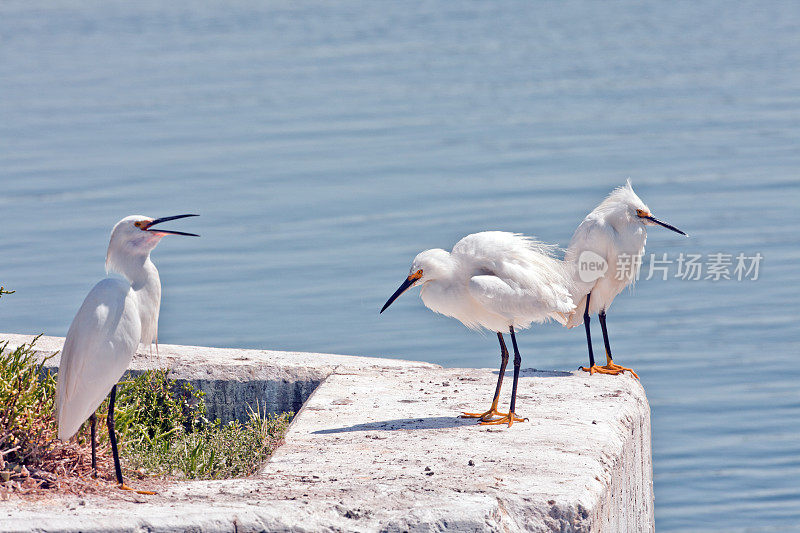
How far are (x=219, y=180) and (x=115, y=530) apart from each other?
39.5 ft

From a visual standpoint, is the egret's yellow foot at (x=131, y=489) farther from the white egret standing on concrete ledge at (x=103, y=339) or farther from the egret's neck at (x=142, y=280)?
the egret's neck at (x=142, y=280)

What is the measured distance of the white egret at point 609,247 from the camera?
8.22 m

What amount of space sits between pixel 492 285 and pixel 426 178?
383 inches

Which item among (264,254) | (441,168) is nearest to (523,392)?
(264,254)

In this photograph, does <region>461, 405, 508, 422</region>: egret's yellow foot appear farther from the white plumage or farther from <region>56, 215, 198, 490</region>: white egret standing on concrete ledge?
<region>56, 215, 198, 490</region>: white egret standing on concrete ledge

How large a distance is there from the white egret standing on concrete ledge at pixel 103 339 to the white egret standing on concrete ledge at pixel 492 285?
1706 mm

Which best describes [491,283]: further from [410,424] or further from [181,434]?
[181,434]

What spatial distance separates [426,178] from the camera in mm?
16094

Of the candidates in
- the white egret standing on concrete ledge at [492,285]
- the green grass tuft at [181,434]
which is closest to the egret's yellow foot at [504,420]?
the white egret standing on concrete ledge at [492,285]

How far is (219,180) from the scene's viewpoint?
16.3 m

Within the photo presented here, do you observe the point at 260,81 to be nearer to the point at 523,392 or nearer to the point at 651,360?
the point at 651,360

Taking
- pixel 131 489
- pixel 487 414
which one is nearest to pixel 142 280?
pixel 131 489

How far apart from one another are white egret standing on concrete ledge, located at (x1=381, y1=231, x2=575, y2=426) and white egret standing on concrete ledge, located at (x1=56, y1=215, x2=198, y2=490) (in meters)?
1.71

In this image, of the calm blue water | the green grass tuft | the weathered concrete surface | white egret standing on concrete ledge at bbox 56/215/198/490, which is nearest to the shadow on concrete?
the weathered concrete surface
